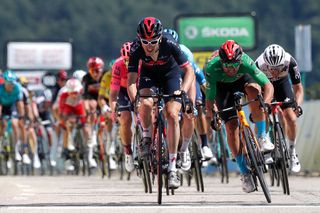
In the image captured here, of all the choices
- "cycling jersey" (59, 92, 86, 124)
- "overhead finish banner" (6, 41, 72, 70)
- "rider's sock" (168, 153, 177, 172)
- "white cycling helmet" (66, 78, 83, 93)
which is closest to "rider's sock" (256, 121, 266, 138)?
"rider's sock" (168, 153, 177, 172)

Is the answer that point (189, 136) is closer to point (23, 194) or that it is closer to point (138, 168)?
point (138, 168)

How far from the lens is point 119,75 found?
61.7 ft

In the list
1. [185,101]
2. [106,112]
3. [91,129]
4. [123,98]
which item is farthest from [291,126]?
[91,129]

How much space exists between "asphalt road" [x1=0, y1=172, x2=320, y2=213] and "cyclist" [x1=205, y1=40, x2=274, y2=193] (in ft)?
1.99

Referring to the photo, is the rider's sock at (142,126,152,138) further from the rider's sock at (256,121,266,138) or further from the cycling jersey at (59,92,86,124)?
the cycling jersey at (59,92,86,124)

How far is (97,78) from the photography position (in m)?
25.1

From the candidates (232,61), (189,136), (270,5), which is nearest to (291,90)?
(189,136)

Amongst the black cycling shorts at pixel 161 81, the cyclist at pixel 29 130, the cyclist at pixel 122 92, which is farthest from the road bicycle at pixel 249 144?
the cyclist at pixel 29 130

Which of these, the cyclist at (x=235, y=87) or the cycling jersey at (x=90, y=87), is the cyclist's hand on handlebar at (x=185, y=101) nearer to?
the cyclist at (x=235, y=87)

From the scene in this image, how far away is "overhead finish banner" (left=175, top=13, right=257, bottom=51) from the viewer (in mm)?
34125

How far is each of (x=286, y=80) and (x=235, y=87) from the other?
2.05 meters

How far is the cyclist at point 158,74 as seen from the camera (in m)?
15.1

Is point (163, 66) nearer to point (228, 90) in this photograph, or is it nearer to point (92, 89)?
point (228, 90)

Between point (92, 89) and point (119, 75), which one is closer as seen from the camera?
point (119, 75)
